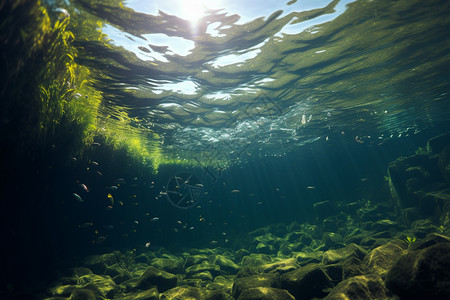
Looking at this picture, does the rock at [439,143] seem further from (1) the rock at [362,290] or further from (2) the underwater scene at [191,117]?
(1) the rock at [362,290]

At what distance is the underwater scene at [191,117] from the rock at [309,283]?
49 millimetres

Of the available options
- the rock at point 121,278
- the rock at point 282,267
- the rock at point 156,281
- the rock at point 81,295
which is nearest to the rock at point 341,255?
the rock at point 282,267

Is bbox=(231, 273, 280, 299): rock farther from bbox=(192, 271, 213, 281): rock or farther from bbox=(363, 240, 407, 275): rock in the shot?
bbox=(192, 271, 213, 281): rock

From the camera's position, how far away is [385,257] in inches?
287

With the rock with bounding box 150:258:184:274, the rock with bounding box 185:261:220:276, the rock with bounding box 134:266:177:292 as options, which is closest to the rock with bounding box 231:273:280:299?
the rock with bounding box 134:266:177:292

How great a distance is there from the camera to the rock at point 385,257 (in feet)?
22.7

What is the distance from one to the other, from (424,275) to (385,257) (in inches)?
154

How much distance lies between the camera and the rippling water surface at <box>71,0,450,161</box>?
7.74 m

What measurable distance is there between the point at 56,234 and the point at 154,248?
8577 millimetres

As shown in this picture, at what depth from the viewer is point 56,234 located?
1257 cm

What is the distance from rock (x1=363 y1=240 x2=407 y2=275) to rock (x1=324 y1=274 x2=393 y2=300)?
1728mm

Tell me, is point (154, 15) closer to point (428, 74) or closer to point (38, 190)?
point (38, 190)

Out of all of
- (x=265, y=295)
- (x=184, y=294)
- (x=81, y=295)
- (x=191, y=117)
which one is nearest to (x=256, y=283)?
(x=265, y=295)

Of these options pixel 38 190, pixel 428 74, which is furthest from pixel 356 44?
pixel 38 190
